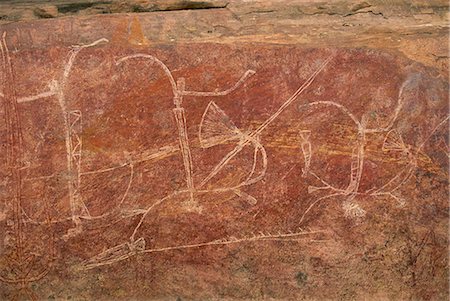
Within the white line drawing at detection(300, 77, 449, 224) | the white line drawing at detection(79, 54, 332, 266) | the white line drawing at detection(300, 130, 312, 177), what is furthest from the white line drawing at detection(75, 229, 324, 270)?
the white line drawing at detection(300, 130, 312, 177)

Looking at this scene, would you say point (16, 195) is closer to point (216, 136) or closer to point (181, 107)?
point (181, 107)

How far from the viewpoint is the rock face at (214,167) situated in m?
2.87

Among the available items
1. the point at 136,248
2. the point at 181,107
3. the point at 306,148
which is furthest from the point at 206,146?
the point at 136,248

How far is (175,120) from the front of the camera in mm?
2902

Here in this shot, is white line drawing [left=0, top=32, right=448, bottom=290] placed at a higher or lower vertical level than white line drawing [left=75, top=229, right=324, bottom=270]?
higher

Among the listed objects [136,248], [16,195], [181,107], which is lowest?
[136,248]

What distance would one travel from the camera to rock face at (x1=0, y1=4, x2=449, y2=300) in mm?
2873

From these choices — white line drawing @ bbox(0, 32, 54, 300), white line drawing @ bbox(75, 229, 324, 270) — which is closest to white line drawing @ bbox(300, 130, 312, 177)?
white line drawing @ bbox(75, 229, 324, 270)

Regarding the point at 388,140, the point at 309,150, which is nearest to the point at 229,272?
the point at 309,150

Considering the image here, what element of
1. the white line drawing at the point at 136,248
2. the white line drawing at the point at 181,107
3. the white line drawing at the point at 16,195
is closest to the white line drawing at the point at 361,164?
the white line drawing at the point at 136,248

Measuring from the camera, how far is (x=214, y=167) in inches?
115

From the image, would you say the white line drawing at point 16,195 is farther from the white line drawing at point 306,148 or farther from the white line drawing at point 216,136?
the white line drawing at point 306,148

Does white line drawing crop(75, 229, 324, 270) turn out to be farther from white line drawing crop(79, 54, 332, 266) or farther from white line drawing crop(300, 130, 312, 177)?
white line drawing crop(300, 130, 312, 177)

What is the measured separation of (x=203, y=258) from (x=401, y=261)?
956mm
